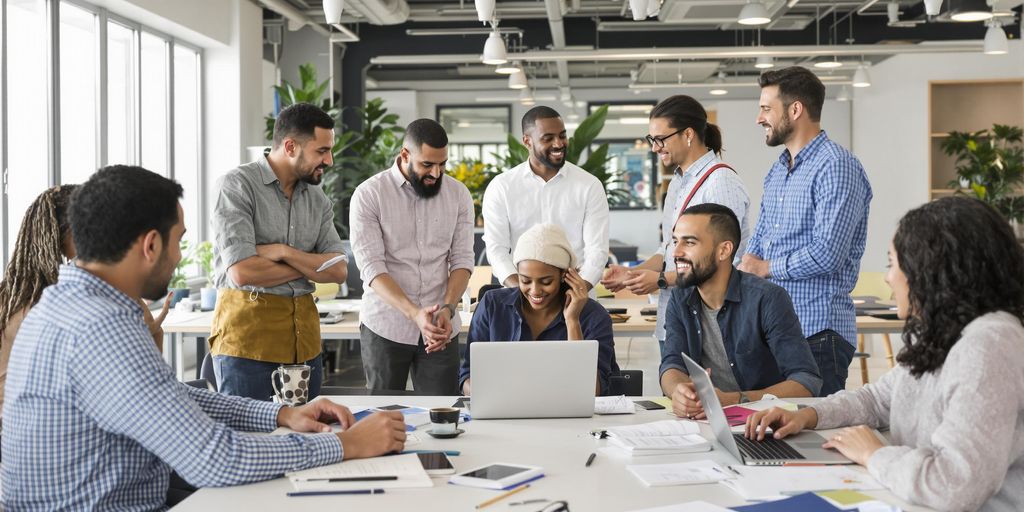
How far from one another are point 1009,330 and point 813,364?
3.95 ft

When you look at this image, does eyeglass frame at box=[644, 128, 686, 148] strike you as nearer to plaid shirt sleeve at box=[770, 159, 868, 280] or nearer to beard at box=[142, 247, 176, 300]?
plaid shirt sleeve at box=[770, 159, 868, 280]

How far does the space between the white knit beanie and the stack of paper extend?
0.87 meters

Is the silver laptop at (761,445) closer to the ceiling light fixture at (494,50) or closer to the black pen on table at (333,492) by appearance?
the black pen on table at (333,492)

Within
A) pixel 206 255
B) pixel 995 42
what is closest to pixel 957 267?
pixel 206 255

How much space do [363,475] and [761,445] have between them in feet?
3.26

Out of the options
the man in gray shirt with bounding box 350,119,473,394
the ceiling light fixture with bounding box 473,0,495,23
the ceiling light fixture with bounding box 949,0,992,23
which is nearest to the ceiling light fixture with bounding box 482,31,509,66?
the ceiling light fixture with bounding box 473,0,495,23

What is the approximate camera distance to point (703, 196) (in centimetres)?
404

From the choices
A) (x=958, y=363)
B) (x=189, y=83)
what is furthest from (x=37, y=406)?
(x=189, y=83)

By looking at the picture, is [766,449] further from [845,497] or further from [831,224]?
[831,224]

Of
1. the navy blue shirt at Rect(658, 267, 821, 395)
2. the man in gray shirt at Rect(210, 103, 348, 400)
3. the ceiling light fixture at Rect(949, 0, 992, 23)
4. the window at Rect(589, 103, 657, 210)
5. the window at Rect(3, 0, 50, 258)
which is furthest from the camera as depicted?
the window at Rect(589, 103, 657, 210)

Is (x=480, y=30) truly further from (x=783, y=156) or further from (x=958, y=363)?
(x=958, y=363)

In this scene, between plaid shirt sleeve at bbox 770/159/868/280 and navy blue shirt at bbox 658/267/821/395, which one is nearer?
navy blue shirt at bbox 658/267/821/395

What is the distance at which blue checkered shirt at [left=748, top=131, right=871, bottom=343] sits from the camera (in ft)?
11.5

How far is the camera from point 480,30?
1137 cm
